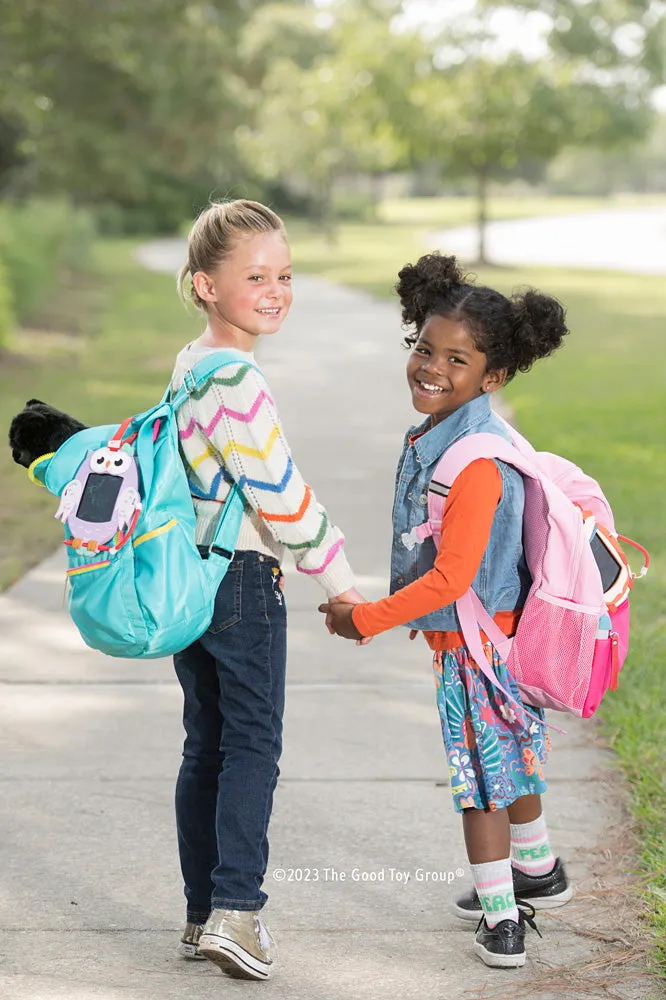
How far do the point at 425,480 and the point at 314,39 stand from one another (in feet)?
190

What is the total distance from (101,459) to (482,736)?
1.01m

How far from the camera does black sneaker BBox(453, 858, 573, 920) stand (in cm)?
323

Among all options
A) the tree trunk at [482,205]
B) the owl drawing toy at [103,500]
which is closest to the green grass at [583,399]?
the owl drawing toy at [103,500]

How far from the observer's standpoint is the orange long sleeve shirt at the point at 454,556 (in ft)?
9.16

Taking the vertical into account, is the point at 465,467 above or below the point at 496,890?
above

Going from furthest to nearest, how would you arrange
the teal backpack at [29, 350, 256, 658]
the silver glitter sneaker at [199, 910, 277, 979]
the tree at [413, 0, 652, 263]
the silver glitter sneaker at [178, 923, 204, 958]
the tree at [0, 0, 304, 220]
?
1. the tree at [413, 0, 652, 263]
2. the tree at [0, 0, 304, 220]
3. the silver glitter sneaker at [178, 923, 204, 958]
4. the silver glitter sneaker at [199, 910, 277, 979]
5. the teal backpack at [29, 350, 256, 658]

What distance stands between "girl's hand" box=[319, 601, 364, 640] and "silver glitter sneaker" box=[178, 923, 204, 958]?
0.73 meters

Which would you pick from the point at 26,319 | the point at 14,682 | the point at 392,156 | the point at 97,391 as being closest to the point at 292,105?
the point at 392,156

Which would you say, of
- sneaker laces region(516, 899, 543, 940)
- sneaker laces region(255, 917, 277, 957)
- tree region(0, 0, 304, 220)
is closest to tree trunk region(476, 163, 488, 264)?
tree region(0, 0, 304, 220)

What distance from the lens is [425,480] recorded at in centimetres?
297

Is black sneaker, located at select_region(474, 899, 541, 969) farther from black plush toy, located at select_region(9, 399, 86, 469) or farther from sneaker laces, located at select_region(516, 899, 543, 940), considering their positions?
black plush toy, located at select_region(9, 399, 86, 469)

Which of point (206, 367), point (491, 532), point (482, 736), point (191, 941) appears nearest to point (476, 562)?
point (491, 532)

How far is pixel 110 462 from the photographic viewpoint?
273 cm

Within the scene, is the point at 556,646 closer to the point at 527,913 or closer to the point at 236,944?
the point at 527,913
